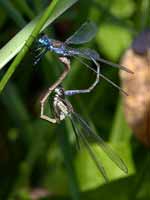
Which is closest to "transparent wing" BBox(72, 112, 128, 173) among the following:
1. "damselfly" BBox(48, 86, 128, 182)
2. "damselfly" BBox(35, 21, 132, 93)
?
"damselfly" BBox(48, 86, 128, 182)

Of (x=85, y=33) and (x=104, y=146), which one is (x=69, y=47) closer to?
(x=85, y=33)

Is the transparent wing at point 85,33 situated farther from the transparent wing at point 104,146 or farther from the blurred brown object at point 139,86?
the blurred brown object at point 139,86

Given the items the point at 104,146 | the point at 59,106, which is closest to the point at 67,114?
the point at 59,106

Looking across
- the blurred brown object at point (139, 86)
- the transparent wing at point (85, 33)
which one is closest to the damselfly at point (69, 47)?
the transparent wing at point (85, 33)

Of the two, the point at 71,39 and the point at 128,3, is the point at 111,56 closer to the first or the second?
the point at 128,3

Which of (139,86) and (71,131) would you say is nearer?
(139,86)

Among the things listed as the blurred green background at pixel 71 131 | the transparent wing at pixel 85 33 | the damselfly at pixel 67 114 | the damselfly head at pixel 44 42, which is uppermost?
the damselfly head at pixel 44 42

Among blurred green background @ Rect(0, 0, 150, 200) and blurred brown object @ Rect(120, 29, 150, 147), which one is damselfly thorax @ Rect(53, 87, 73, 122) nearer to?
blurred green background @ Rect(0, 0, 150, 200)
